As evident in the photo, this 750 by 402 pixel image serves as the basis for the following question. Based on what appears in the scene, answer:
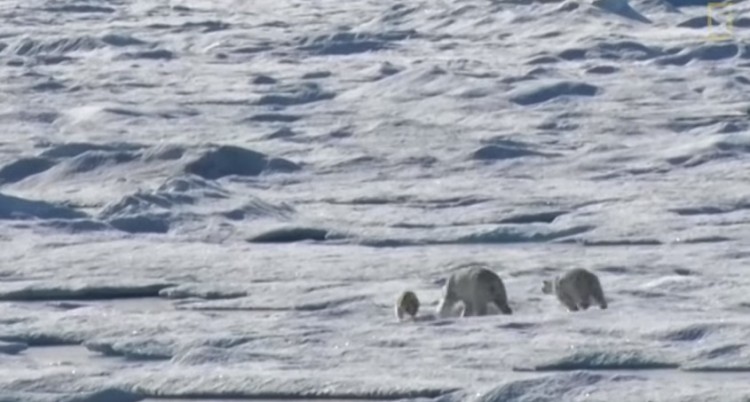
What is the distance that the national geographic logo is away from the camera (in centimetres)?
1513

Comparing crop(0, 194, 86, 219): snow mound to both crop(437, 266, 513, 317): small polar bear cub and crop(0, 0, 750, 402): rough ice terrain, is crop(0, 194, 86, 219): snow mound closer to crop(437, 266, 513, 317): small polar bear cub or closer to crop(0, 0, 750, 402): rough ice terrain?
crop(0, 0, 750, 402): rough ice terrain

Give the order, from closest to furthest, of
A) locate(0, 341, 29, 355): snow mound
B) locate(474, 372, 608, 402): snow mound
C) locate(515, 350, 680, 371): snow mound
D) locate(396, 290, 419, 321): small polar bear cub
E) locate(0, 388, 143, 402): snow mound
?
locate(474, 372, 608, 402): snow mound
locate(0, 388, 143, 402): snow mound
locate(515, 350, 680, 371): snow mound
locate(0, 341, 29, 355): snow mound
locate(396, 290, 419, 321): small polar bear cub

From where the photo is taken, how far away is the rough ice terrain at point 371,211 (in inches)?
192

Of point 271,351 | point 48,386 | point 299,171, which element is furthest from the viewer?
point 299,171

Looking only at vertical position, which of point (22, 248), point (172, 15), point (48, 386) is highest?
point (48, 386)

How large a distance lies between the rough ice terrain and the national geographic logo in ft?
0.31

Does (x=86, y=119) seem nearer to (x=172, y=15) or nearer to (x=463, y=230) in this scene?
(x=463, y=230)

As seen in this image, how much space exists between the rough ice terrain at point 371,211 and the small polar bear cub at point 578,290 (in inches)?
2.9

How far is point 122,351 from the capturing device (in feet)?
16.9

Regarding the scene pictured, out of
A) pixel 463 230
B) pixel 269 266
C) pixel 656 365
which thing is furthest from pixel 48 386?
pixel 463 230

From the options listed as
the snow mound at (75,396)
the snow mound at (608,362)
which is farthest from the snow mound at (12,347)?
the snow mound at (608,362)

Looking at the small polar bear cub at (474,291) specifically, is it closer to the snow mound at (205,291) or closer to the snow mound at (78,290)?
the snow mound at (205,291)

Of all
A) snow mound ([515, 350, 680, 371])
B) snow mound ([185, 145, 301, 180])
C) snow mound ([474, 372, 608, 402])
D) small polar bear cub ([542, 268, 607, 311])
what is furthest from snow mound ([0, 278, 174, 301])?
snow mound ([185, 145, 301, 180])

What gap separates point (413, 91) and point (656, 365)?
25.1 feet
